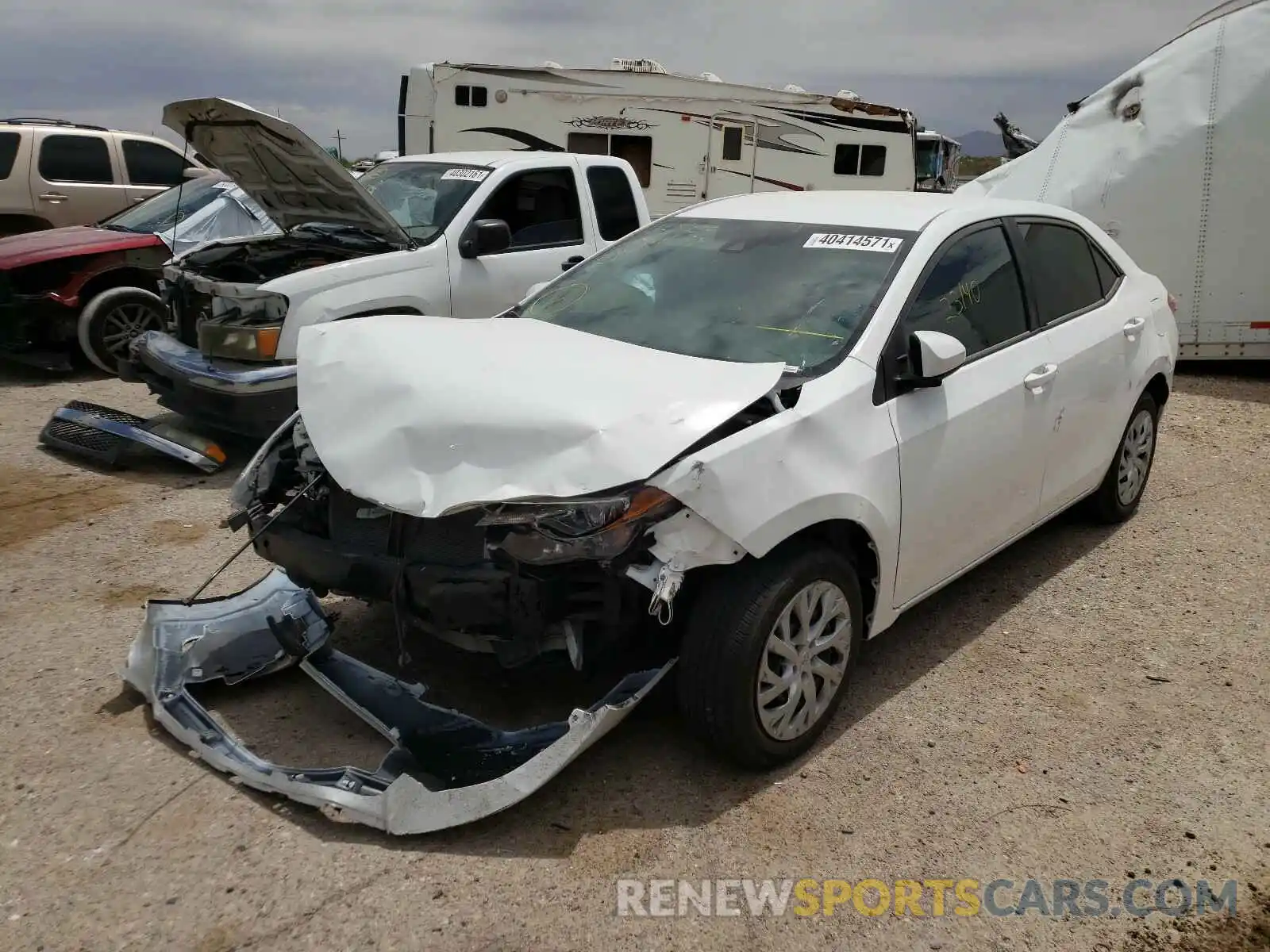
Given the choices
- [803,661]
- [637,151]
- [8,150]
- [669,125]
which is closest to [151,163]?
[8,150]

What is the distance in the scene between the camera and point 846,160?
1656 centimetres

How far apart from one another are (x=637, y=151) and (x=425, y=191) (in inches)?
371

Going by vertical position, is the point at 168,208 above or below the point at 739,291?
above

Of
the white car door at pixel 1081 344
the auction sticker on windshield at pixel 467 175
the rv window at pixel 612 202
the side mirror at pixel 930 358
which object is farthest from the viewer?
the rv window at pixel 612 202

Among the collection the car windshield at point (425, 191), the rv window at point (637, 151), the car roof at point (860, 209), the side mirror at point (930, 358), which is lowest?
the side mirror at point (930, 358)

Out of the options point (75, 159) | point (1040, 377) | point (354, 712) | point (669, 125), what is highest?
point (669, 125)

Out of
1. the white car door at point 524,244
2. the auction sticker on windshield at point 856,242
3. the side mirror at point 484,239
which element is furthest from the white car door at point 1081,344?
the white car door at point 524,244

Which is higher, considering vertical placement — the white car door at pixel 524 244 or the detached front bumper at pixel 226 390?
the white car door at pixel 524 244

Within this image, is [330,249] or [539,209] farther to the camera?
[539,209]

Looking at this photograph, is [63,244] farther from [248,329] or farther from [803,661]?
[803,661]

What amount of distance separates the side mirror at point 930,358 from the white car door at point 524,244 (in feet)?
12.7

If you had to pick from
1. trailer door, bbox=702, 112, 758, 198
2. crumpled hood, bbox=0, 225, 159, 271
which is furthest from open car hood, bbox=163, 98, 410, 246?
trailer door, bbox=702, 112, 758, 198

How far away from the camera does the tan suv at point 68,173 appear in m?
10.5

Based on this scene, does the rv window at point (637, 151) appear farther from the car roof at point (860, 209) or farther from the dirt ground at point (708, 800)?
the dirt ground at point (708, 800)
